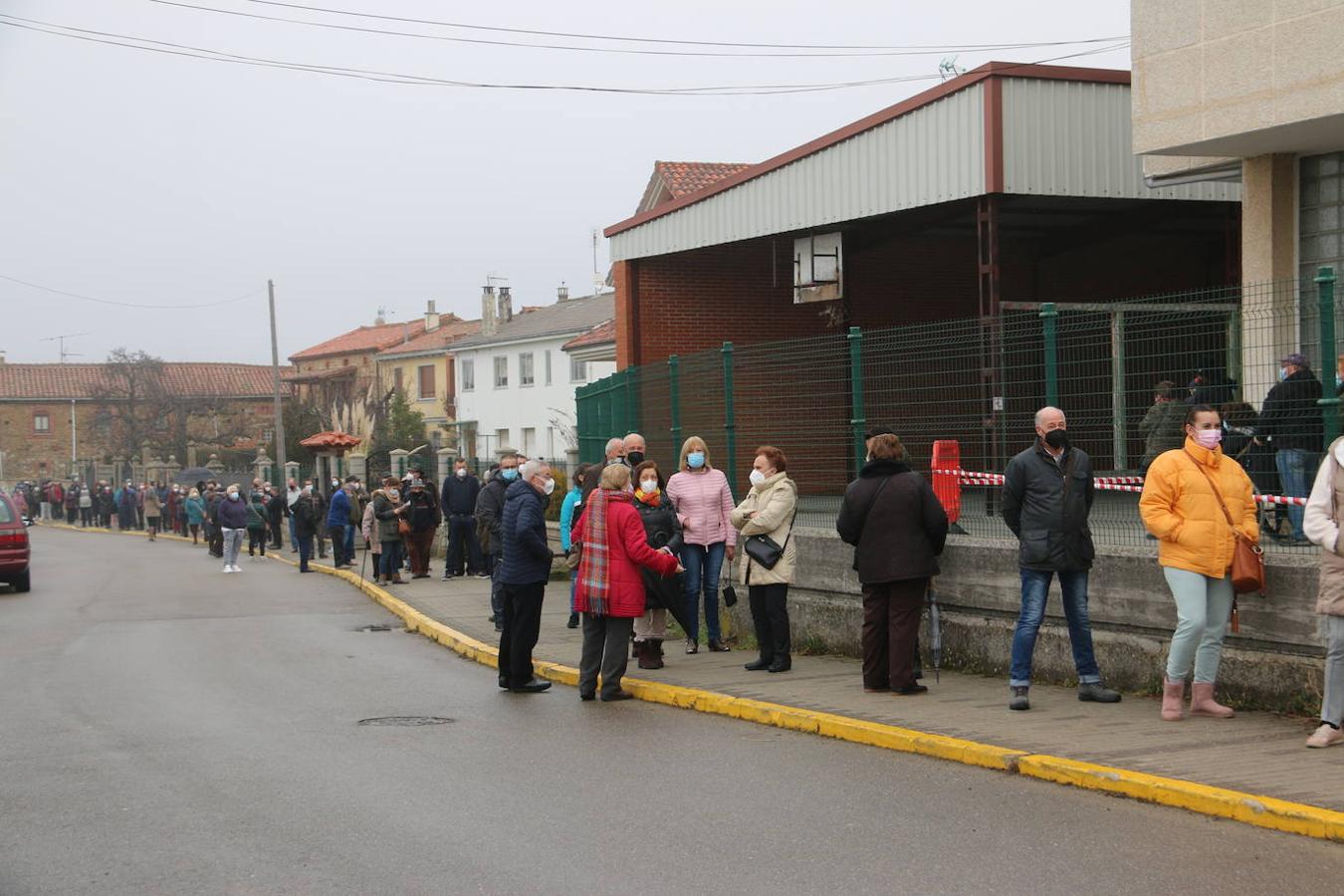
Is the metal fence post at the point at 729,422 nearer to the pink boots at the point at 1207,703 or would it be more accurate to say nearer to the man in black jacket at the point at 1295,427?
the man in black jacket at the point at 1295,427

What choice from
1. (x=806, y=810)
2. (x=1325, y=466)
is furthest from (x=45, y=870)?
(x=1325, y=466)

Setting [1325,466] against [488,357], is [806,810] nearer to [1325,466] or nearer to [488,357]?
[1325,466]

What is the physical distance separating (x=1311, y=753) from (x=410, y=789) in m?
4.78

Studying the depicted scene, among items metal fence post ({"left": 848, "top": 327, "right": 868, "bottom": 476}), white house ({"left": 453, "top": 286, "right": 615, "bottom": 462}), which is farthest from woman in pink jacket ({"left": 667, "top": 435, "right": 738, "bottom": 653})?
white house ({"left": 453, "top": 286, "right": 615, "bottom": 462})

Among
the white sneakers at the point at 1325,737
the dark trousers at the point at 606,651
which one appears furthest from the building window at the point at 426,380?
the white sneakers at the point at 1325,737

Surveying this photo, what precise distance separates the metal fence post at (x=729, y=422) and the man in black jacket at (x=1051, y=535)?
4.98 metres

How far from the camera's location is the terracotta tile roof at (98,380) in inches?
3546

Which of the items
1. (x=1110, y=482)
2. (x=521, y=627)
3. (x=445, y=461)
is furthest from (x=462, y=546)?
(x=1110, y=482)

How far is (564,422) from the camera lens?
5691cm

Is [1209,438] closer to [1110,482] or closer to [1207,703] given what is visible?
[1207,703]

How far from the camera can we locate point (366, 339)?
3433 inches

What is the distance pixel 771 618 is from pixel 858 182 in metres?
8.64

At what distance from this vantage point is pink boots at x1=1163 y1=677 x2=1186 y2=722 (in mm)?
8445

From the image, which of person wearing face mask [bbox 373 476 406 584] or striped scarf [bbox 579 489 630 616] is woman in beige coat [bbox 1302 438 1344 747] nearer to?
striped scarf [bbox 579 489 630 616]
